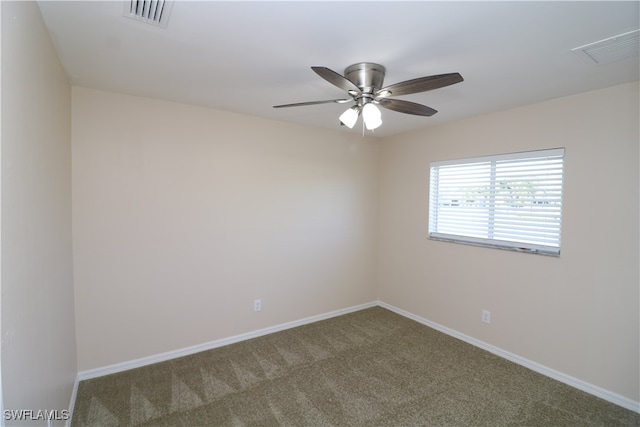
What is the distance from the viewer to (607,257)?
92.2 inches

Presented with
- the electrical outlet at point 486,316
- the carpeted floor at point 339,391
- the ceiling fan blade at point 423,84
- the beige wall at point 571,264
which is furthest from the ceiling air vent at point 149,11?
the electrical outlet at point 486,316

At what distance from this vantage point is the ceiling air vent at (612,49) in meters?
1.64

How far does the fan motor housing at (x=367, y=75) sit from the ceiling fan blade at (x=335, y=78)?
11 centimetres

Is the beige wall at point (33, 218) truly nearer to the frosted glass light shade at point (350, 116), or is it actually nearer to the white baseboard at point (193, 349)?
the white baseboard at point (193, 349)

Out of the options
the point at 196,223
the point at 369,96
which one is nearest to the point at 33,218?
the point at 196,223

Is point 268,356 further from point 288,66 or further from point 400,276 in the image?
point 288,66

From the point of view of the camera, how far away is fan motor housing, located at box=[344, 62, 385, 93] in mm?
1957

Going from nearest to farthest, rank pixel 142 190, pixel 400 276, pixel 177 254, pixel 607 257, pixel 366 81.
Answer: pixel 366 81 < pixel 607 257 < pixel 142 190 < pixel 177 254 < pixel 400 276

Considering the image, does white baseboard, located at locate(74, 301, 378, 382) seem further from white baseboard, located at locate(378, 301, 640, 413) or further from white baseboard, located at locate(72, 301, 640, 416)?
white baseboard, located at locate(378, 301, 640, 413)

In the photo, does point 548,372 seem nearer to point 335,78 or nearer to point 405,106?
point 405,106


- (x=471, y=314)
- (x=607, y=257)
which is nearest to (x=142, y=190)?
(x=471, y=314)

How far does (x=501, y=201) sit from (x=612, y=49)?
4.97 feet

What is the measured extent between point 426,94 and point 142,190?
256cm

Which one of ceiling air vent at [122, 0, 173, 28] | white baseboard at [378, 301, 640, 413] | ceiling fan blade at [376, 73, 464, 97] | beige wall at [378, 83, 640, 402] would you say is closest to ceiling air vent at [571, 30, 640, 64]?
beige wall at [378, 83, 640, 402]
